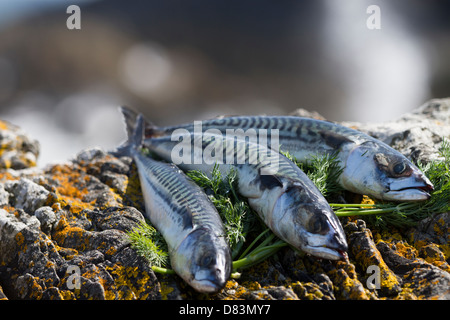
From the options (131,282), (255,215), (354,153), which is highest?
(354,153)

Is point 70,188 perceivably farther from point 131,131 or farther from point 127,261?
point 127,261

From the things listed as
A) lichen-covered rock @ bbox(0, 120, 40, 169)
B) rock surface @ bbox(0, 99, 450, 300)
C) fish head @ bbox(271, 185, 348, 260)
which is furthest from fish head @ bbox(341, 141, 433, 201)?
lichen-covered rock @ bbox(0, 120, 40, 169)

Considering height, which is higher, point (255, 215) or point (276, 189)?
point (276, 189)

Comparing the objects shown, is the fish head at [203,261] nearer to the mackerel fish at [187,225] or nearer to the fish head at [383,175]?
the mackerel fish at [187,225]

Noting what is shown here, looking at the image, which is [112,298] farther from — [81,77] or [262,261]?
[81,77]

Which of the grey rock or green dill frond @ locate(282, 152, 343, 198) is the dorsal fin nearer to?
green dill frond @ locate(282, 152, 343, 198)

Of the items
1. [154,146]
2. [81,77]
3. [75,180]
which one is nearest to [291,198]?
[154,146]

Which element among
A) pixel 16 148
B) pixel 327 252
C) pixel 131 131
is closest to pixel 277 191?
pixel 327 252
